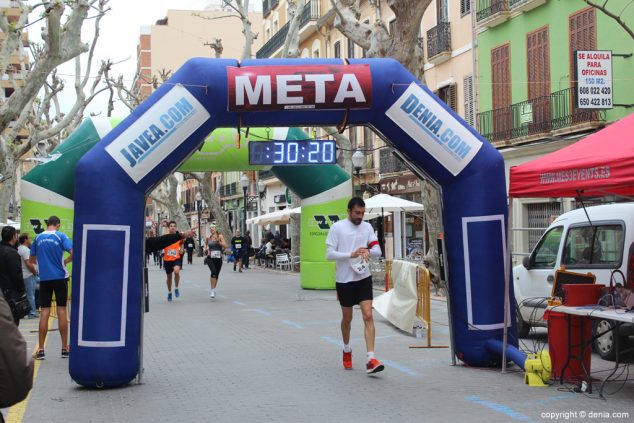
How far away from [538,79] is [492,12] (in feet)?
10.5

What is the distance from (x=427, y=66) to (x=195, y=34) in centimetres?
6533

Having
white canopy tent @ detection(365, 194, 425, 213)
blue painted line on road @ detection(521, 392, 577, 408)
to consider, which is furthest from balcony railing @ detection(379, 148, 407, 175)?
blue painted line on road @ detection(521, 392, 577, 408)

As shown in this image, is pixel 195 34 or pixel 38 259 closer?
pixel 38 259

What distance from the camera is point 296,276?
32875 millimetres

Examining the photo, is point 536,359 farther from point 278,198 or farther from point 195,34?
point 195,34

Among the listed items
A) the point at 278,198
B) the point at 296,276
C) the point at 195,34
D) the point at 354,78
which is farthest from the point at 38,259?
the point at 195,34

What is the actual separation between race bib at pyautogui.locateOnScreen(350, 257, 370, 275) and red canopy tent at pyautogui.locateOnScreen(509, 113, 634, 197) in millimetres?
1806

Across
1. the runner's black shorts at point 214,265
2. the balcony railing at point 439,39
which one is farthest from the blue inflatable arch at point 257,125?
the balcony railing at point 439,39

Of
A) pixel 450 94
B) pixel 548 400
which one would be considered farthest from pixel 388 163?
pixel 548 400

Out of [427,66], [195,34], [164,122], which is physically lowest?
[164,122]

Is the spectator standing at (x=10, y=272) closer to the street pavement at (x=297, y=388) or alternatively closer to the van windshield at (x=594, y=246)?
the street pavement at (x=297, y=388)

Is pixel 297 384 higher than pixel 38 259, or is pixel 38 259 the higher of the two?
pixel 38 259

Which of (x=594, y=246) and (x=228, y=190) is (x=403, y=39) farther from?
(x=228, y=190)

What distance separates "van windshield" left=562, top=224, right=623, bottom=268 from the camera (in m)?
10.9
